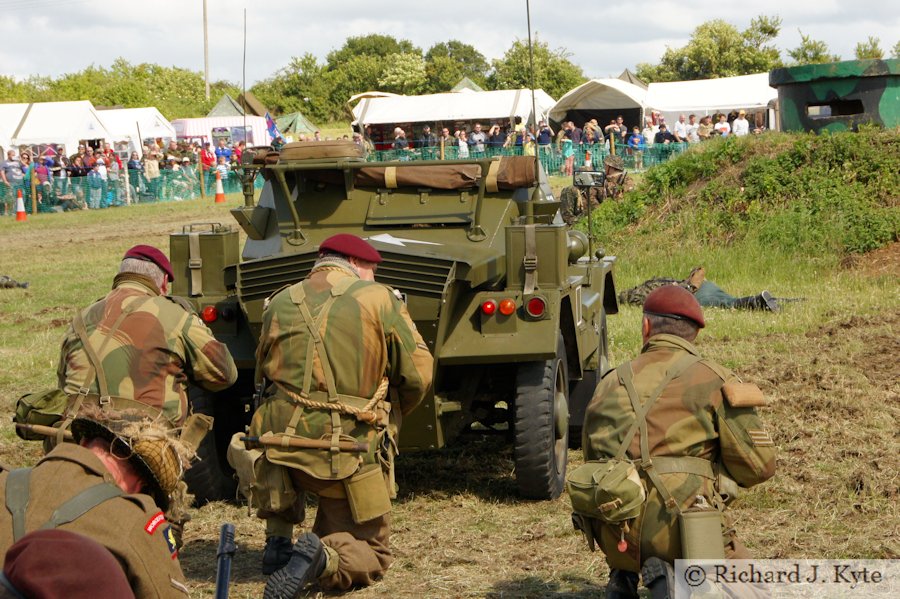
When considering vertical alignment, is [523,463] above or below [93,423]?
below

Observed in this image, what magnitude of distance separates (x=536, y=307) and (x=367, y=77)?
242 ft

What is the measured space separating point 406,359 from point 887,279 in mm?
10670

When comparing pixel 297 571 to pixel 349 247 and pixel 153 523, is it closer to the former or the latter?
pixel 349 247

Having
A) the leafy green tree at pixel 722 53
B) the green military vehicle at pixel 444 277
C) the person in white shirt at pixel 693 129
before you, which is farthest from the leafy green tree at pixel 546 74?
the green military vehicle at pixel 444 277

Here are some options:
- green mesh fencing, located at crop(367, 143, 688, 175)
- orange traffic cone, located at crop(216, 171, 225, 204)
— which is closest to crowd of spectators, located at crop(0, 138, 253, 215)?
orange traffic cone, located at crop(216, 171, 225, 204)

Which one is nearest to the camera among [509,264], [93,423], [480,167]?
[93,423]

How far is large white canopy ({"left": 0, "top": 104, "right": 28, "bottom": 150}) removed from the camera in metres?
37.0

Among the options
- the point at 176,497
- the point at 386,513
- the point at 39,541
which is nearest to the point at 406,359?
the point at 386,513

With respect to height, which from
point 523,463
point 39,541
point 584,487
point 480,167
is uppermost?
point 480,167

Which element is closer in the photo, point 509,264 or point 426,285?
point 426,285

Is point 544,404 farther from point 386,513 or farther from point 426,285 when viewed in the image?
point 386,513

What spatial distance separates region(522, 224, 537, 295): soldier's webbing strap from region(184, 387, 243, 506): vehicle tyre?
2007mm

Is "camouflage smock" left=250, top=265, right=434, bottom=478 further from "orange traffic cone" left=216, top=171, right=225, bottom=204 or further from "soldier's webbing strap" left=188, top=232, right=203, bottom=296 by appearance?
"orange traffic cone" left=216, top=171, right=225, bottom=204

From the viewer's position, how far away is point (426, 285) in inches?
275
